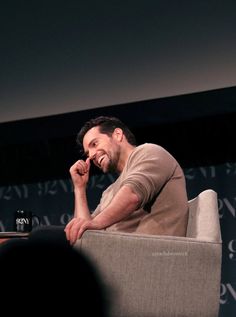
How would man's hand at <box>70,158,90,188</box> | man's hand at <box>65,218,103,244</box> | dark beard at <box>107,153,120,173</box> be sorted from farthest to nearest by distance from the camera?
man's hand at <box>70,158,90,188</box> < dark beard at <box>107,153,120,173</box> < man's hand at <box>65,218,103,244</box>

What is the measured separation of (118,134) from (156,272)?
88 centimetres

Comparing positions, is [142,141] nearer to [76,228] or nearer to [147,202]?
[147,202]

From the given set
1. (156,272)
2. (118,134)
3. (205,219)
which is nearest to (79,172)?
(118,134)

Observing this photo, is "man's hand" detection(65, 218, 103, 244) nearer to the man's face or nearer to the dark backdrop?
the man's face

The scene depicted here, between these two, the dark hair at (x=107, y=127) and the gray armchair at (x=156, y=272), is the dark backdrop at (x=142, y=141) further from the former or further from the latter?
the gray armchair at (x=156, y=272)

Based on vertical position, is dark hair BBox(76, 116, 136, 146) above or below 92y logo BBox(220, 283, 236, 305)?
above

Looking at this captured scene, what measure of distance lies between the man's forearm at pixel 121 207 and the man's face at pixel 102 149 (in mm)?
563

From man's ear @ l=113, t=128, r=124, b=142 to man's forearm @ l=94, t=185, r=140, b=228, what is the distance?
2.07ft

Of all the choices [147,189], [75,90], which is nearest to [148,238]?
[147,189]

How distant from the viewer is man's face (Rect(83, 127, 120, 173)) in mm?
2053

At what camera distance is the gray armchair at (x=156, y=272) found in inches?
49.7

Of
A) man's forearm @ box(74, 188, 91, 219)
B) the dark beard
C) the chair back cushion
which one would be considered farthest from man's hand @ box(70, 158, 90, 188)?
the chair back cushion

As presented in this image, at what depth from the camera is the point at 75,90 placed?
3.07m

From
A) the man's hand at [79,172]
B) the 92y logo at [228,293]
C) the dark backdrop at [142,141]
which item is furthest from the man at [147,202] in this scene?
the 92y logo at [228,293]
